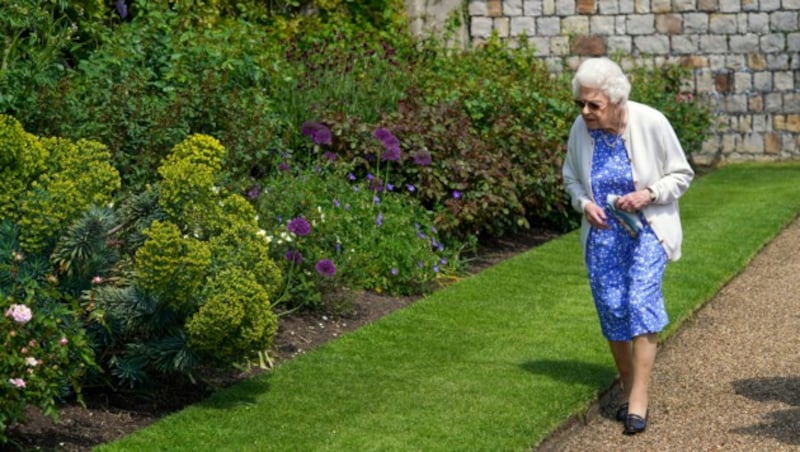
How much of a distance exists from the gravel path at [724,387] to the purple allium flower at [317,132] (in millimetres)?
2693

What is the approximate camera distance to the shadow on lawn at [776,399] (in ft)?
18.7

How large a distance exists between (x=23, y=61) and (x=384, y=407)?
3.69 meters

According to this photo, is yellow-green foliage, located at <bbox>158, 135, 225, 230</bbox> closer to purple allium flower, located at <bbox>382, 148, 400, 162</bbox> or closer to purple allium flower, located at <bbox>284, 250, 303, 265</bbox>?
purple allium flower, located at <bbox>284, 250, 303, 265</bbox>

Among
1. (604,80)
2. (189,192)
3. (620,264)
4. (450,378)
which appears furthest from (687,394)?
(189,192)

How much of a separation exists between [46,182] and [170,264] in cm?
77

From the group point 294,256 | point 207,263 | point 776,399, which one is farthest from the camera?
point 294,256

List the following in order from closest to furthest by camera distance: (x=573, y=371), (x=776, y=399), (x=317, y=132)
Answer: (x=776, y=399) < (x=573, y=371) < (x=317, y=132)

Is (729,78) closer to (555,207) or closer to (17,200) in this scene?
(555,207)

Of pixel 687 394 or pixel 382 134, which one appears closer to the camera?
pixel 687 394

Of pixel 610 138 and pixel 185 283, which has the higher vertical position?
pixel 610 138

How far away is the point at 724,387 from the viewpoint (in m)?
6.48

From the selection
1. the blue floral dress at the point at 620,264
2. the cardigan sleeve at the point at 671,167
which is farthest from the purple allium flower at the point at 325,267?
the cardigan sleeve at the point at 671,167

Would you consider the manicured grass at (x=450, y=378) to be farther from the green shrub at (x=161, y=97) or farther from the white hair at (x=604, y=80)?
the green shrub at (x=161, y=97)

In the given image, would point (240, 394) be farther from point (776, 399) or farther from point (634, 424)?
point (776, 399)
